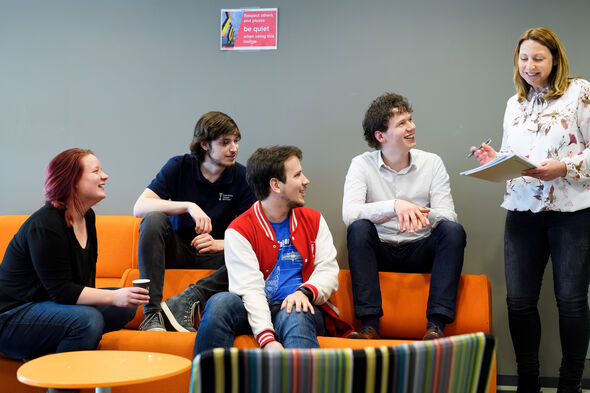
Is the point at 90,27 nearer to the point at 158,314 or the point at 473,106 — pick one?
the point at 158,314

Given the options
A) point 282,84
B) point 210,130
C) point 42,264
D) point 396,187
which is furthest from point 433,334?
point 282,84

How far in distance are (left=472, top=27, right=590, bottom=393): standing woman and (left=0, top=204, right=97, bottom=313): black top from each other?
1902mm

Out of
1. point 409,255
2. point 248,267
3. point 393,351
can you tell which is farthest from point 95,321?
point 393,351

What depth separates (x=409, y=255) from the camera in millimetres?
2684

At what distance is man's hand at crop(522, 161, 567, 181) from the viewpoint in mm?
2229

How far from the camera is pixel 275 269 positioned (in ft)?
8.06

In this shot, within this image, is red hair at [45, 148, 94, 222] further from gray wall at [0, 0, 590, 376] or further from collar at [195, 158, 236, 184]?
gray wall at [0, 0, 590, 376]

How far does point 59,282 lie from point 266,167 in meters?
0.99

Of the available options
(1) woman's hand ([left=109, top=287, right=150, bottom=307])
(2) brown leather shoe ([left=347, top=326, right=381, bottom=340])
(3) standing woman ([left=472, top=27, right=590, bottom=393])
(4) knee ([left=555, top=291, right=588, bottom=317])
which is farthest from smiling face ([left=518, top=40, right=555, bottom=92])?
(1) woman's hand ([left=109, top=287, right=150, bottom=307])

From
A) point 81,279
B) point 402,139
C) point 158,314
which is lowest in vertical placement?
point 158,314

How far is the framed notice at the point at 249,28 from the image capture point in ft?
11.0

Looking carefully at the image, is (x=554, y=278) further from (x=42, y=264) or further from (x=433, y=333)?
(x=42, y=264)

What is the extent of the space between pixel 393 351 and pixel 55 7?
3429 millimetres

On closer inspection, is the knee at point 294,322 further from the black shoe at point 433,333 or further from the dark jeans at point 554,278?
the dark jeans at point 554,278
